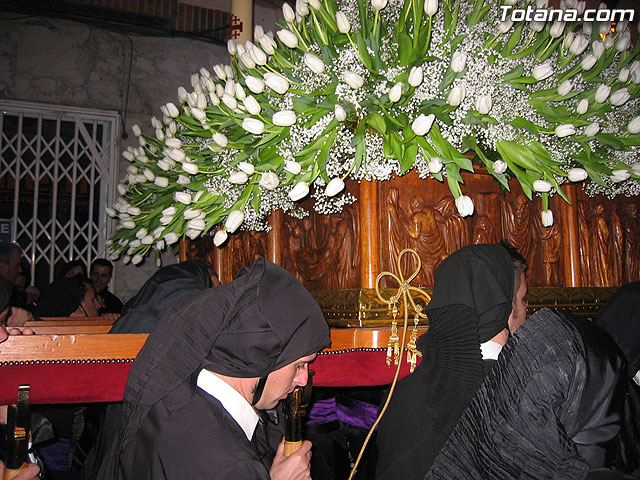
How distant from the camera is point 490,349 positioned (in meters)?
1.82

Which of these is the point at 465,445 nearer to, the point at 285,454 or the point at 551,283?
the point at 285,454

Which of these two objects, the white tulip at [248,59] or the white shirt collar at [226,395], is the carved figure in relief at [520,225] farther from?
the white shirt collar at [226,395]

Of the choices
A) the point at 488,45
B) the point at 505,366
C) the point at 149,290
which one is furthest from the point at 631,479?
the point at 149,290

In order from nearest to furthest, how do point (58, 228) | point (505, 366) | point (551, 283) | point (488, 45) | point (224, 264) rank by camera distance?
point (505, 366) → point (488, 45) → point (551, 283) → point (224, 264) → point (58, 228)

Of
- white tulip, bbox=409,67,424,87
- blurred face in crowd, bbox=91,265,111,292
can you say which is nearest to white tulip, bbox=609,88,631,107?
white tulip, bbox=409,67,424,87

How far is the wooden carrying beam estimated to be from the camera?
5.86ft

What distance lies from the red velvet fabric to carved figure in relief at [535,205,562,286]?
3.50 ft

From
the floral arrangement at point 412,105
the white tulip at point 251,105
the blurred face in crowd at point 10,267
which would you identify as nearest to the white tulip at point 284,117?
the floral arrangement at point 412,105

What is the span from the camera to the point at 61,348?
1842mm

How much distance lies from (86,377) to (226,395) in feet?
2.24

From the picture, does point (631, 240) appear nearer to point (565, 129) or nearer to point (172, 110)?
point (565, 129)

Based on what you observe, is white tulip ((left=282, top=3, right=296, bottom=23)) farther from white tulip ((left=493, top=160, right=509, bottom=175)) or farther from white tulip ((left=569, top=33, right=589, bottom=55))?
white tulip ((left=569, top=33, right=589, bottom=55))

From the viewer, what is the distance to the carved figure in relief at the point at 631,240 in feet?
8.96

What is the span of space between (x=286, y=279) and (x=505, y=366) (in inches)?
26.9
